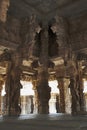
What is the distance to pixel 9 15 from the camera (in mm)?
9891

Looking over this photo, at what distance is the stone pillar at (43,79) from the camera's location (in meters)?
10.3

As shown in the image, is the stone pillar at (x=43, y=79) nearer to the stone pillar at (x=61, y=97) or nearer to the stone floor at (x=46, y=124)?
the stone pillar at (x=61, y=97)

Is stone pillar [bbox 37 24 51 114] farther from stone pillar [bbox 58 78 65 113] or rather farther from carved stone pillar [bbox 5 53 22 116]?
stone pillar [bbox 58 78 65 113]

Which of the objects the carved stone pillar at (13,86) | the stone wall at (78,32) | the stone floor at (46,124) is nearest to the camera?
the stone floor at (46,124)

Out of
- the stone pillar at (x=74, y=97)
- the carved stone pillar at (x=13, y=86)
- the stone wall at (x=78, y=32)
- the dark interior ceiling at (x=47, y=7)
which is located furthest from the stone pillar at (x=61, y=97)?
the dark interior ceiling at (x=47, y=7)

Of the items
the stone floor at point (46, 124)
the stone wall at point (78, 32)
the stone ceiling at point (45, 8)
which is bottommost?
the stone floor at point (46, 124)

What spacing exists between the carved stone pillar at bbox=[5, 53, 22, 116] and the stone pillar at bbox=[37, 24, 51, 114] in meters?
1.16

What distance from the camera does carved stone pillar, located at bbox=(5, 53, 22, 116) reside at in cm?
938

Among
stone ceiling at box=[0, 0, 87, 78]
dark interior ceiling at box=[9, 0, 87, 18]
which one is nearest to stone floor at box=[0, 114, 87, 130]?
stone ceiling at box=[0, 0, 87, 78]

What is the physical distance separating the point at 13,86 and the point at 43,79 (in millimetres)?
1566

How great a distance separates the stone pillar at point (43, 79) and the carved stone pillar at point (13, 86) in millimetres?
1163

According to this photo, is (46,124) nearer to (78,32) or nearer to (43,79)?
(43,79)

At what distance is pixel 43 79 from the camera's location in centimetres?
1048

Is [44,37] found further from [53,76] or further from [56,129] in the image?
[56,129]
